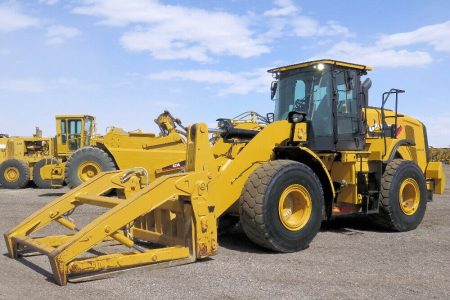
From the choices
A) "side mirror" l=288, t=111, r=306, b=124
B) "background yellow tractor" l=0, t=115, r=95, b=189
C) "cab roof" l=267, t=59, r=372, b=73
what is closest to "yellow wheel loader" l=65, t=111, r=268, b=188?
"background yellow tractor" l=0, t=115, r=95, b=189

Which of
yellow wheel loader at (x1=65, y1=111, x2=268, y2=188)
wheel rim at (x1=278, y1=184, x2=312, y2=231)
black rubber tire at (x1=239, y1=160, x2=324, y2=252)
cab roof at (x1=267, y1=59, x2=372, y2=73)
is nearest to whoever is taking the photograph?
black rubber tire at (x1=239, y1=160, x2=324, y2=252)

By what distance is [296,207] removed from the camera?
6559mm

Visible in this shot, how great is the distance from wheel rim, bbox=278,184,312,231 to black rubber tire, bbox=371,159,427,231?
79.4 inches

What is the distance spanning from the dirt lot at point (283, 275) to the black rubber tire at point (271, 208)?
18 centimetres

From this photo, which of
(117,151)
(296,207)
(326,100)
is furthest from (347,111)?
(117,151)

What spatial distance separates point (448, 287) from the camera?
4.82 metres

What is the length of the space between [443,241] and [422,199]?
136 centimetres

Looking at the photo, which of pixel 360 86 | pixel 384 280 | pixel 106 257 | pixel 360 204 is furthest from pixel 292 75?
pixel 106 257

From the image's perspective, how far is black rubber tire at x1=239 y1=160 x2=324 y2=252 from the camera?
596 cm

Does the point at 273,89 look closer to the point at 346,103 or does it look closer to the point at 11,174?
the point at 346,103

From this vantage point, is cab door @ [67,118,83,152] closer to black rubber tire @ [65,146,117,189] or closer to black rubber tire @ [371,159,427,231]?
black rubber tire @ [65,146,117,189]

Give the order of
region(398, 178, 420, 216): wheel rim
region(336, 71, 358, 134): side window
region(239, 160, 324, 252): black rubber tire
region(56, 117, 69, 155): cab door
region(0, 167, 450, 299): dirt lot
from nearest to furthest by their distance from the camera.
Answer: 1. region(0, 167, 450, 299): dirt lot
2. region(239, 160, 324, 252): black rubber tire
3. region(336, 71, 358, 134): side window
4. region(398, 178, 420, 216): wheel rim
5. region(56, 117, 69, 155): cab door

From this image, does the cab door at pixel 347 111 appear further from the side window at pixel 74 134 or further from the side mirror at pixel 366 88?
the side window at pixel 74 134

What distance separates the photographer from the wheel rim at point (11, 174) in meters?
18.2
